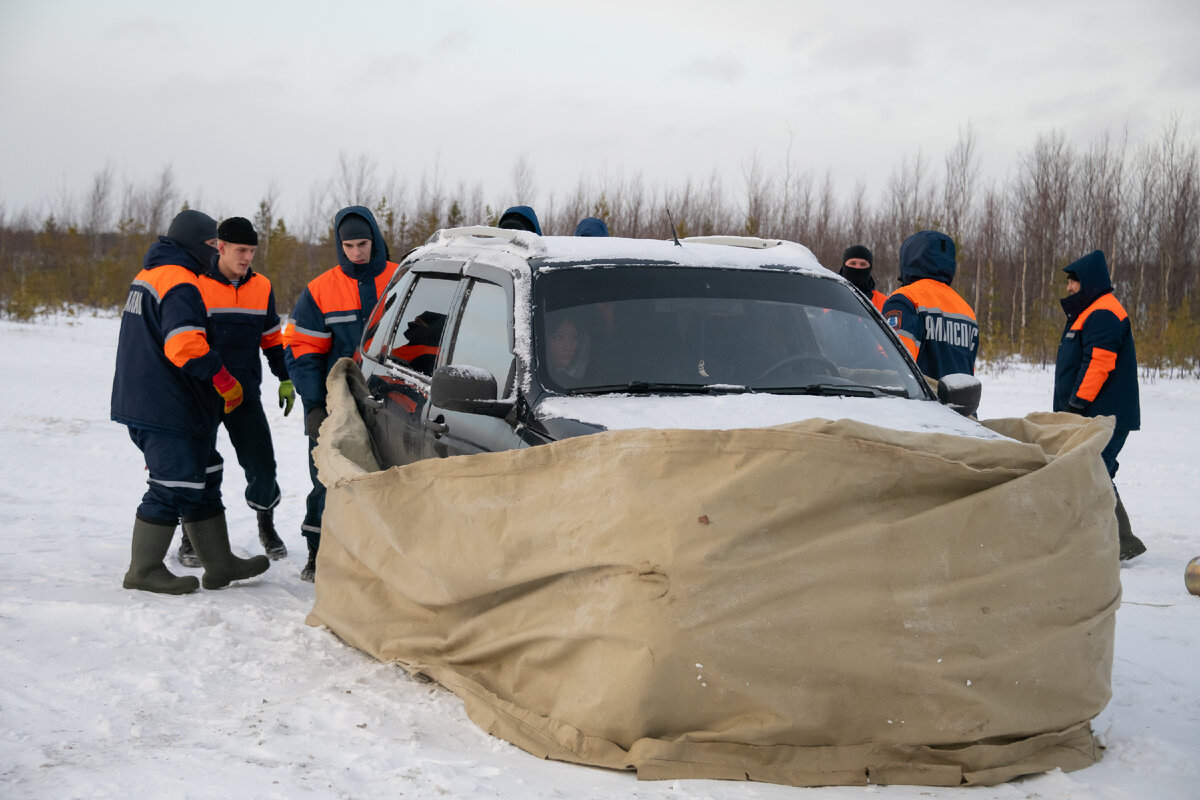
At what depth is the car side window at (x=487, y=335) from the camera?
3977 mm

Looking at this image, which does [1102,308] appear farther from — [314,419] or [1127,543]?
[314,419]

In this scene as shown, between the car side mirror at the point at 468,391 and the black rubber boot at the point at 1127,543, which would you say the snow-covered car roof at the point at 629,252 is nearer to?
the car side mirror at the point at 468,391

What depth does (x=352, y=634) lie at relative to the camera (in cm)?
422

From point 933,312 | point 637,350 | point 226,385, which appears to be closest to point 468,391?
point 637,350

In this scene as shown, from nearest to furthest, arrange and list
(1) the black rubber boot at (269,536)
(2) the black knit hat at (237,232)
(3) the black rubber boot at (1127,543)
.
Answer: (2) the black knit hat at (237,232)
(1) the black rubber boot at (269,536)
(3) the black rubber boot at (1127,543)

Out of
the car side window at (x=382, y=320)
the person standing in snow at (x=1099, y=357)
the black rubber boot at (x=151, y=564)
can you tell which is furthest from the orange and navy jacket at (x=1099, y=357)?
the black rubber boot at (x=151, y=564)

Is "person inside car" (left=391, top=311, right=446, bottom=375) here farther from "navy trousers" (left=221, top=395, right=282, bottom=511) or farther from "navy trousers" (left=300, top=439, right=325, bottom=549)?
"navy trousers" (left=221, top=395, right=282, bottom=511)

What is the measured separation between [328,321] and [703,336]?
307 centimetres

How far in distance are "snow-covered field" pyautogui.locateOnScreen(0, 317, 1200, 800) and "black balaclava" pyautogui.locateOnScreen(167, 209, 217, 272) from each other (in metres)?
1.88

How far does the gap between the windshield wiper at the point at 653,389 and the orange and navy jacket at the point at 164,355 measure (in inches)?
100

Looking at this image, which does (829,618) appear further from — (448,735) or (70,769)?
(70,769)

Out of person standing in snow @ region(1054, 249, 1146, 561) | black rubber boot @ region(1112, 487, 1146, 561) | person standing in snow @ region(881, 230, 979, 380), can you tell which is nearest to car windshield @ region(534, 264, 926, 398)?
person standing in snow @ region(881, 230, 979, 380)

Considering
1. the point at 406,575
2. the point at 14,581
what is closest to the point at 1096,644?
the point at 406,575

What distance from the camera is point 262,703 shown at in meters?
3.56
